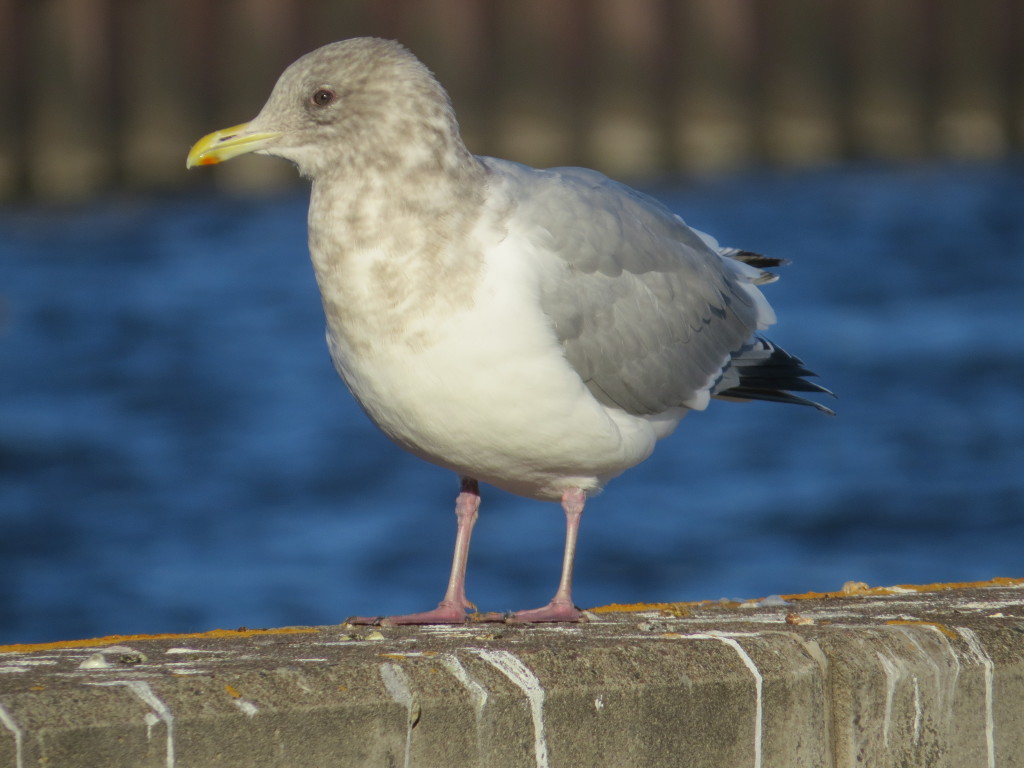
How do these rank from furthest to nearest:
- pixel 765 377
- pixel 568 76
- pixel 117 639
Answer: pixel 568 76 → pixel 765 377 → pixel 117 639

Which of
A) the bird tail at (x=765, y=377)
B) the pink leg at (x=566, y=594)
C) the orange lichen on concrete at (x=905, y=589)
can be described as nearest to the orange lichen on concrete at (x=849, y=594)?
the orange lichen on concrete at (x=905, y=589)

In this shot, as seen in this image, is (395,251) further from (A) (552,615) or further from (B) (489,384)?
(A) (552,615)

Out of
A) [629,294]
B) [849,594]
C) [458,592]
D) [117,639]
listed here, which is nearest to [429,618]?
[458,592]

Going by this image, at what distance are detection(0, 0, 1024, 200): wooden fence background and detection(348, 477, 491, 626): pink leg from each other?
17609 mm

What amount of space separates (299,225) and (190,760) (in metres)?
26.9

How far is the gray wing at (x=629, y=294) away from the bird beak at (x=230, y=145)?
701 millimetres

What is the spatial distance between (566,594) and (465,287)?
0.94 metres

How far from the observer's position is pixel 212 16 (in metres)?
22.8

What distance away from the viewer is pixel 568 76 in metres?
23.3

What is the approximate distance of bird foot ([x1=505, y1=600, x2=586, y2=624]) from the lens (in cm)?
447

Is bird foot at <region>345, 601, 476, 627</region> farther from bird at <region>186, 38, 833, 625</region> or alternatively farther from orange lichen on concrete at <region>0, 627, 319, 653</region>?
orange lichen on concrete at <region>0, 627, 319, 653</region>

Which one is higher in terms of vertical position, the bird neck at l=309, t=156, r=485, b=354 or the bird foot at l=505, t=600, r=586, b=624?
the bird neck at l=309, t=156, r=485, b=354

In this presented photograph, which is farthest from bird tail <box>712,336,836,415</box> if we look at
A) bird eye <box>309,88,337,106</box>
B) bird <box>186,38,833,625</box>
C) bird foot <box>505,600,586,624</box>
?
bird eye <box>309,88,337,106</box>

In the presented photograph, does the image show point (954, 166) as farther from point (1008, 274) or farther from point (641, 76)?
point (641, 76)
